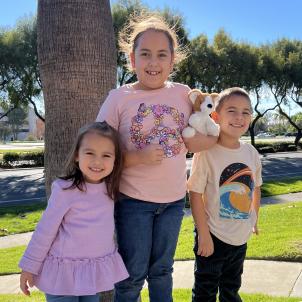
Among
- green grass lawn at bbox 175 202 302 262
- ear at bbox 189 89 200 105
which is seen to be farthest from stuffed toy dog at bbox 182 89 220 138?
green grass lawn at bbox 175 202 302 262

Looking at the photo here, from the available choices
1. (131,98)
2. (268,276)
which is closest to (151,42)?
(131,98)

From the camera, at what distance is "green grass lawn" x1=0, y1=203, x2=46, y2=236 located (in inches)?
359

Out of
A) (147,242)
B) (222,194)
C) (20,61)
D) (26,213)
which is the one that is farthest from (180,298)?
(20,61)

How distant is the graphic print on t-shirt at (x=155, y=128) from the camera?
2.63 m

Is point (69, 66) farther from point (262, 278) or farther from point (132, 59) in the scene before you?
point (262, 278)

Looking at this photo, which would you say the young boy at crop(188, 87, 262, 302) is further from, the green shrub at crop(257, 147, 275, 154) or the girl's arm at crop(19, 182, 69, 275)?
the green shrub at crop(257, 147, 275, 154)

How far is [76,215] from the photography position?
2.52 m

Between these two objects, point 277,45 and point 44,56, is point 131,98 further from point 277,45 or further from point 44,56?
point 277,45

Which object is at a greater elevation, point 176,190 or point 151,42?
point 151,42

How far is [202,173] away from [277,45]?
33898mm

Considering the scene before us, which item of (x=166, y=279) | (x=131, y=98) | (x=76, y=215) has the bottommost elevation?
(x=166, y=279)

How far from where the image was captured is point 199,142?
9.16 ft

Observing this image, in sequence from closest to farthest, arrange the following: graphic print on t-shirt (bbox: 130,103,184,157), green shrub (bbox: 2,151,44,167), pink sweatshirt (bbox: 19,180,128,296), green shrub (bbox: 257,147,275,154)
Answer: pink sweatshirt (bbox: 19,180,128,296), graphic print on t-shirt (bbox: 130,103,184,157), green shrub (bbox: 2,151,44,167), green shrub (bbox: 257,147,275,154)

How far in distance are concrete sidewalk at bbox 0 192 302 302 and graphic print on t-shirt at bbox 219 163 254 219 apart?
5.13 feet
